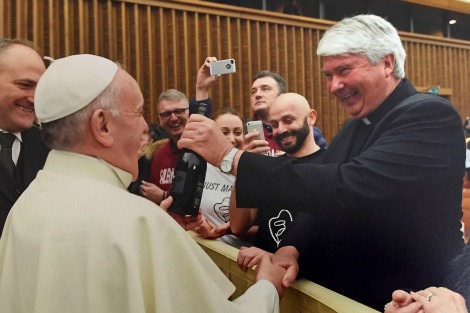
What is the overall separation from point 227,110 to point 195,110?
0.83 m

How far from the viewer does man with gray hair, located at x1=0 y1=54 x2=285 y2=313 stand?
0.70m

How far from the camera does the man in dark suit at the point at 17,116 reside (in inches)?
51.6

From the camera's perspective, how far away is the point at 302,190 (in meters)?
0.93

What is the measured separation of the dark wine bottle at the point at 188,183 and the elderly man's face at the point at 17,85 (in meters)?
0.52

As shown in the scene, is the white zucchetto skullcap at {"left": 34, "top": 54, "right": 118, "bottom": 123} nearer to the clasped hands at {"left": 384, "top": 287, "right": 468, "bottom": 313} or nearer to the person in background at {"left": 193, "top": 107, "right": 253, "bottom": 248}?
the clasped hands at {"left": 384, "top": 287, "right": 468, "bottom": 313}

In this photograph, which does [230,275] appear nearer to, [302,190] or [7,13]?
[302,190]

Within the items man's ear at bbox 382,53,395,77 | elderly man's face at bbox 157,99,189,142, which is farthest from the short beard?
elderly man's face at bbox 157,99,189,142

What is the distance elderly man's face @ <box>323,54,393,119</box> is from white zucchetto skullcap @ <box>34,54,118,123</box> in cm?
52

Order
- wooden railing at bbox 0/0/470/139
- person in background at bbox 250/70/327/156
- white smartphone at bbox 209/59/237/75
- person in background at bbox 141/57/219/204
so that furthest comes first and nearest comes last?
wooden railing at bbox 0/0/470/139, person in background at bbox 141/57/219/204, person in background at bbox 250/70/327/156, white smartphone at bbox 209/59/237/75

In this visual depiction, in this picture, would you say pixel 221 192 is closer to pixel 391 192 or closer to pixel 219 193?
pixel 219 193

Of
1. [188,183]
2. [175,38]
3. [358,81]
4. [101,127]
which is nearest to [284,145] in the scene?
[188,183]

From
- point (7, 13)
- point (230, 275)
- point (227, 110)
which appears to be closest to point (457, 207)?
point (230, 275)

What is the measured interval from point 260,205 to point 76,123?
0.44 meters

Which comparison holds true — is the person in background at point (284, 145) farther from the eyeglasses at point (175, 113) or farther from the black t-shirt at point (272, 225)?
the eyeglasses at point (175, 113)
